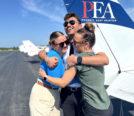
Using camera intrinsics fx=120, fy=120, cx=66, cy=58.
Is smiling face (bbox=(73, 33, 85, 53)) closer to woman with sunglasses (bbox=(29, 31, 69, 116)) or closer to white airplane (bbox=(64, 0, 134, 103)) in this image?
woman with sunglasses (bbox=(29, 31, 69, 116))

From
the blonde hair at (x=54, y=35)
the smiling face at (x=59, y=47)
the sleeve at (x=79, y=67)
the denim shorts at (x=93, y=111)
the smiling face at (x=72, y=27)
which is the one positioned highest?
the smiling face at (x=72, y=27)

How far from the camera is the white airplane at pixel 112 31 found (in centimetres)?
204

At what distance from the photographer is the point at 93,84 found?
1100 mm

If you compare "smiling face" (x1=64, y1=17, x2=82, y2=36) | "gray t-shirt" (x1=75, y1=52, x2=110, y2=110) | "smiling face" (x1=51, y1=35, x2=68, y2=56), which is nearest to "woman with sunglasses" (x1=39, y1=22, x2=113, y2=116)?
"gray t-shirt" (x1=75, y1=52, x2=110, y2=110)

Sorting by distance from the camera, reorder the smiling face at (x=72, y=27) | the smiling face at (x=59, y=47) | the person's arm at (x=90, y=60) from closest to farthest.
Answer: the person's arm at (x=90, y=60) < the smiling face at (x=59, y=47) < the smiling face at (x=72, y=27)

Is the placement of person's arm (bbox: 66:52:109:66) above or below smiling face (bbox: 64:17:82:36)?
below

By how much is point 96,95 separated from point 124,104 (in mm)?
2985

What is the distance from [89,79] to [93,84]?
0.06m

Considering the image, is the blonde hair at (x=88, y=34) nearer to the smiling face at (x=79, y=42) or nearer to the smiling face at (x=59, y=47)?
the smiling face at (x=79, y=42)

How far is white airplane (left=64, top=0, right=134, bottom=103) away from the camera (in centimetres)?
204

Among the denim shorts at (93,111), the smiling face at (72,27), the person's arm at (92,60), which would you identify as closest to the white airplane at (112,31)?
the smiling face at (72,27)

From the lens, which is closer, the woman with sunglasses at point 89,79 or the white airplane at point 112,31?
A: the woman with sunglasses at point 89,79

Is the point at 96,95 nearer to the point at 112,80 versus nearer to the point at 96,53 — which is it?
the point at 96,53

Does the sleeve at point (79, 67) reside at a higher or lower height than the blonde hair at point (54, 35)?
lower
